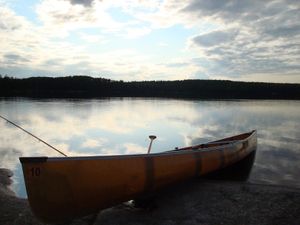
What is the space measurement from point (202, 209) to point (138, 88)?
117 metres

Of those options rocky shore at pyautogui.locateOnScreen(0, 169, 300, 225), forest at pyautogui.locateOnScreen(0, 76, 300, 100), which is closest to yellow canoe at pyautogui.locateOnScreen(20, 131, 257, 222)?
rocky shore at pyautogui.locateOnScreen(0, 169, 300, 225)

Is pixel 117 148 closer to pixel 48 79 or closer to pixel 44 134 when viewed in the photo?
pixel 44 134

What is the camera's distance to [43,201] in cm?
624

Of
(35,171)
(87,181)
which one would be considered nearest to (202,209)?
(87,181)

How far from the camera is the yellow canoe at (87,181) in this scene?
6.14 metres

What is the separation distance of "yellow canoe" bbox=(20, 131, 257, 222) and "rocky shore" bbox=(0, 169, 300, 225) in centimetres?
53

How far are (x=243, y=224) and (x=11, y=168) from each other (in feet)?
32.2

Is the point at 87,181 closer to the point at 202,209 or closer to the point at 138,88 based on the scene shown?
the point at 202,209

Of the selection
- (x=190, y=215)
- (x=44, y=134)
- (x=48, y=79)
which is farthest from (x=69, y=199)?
(x=48, y=79)

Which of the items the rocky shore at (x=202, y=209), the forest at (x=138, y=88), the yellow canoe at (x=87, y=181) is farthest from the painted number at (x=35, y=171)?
the forest at (x=138, y=88)

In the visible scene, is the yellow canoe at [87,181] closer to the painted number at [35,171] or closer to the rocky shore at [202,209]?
the painted number at [35,171]

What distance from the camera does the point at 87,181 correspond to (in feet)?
21.3

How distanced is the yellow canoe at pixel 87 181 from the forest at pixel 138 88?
321 ft

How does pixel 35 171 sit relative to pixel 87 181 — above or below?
above
